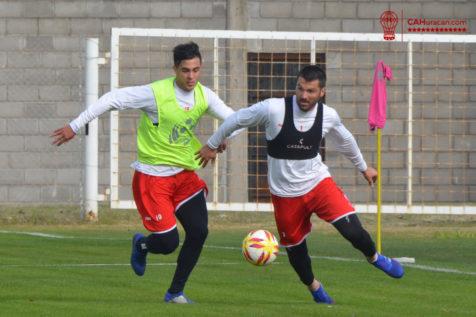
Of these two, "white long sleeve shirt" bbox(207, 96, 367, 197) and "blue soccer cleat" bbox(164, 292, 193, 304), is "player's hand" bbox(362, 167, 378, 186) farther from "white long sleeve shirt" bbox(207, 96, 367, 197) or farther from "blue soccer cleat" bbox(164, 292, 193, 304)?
"blue soccer cleat" bbox(164, 292, 193, 304)

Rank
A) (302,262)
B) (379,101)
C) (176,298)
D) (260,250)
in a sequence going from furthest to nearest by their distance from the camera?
(379,101) < (260,250) < (302,262) < (176,298)

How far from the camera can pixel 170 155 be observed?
12.1 m

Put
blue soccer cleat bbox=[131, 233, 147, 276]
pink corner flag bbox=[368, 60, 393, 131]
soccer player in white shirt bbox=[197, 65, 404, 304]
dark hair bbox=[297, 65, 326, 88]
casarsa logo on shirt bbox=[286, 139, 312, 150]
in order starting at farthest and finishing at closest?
pink corner flag bbox=[368, 60, 393, 131] → blue soccer cleat bbox=[131, 233, 147, 276] → casarsa logo on shirt bbox=[286, 139, 312, 150] → soccer player in white shirt bbox=[197, 65, 404, 304] → dark hair bbox=[297, 65, 326, 88]

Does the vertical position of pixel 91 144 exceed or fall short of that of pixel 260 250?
it exceeds it

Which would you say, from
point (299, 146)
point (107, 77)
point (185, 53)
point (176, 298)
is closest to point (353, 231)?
point (299, 146)

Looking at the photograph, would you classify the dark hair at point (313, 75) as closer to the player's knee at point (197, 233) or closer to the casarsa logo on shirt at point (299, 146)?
the casarsa logo on shirt at point (299, 146)

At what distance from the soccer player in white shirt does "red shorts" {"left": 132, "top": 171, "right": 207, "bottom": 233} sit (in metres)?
0.33

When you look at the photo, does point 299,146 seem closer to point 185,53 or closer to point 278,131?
point 278,131

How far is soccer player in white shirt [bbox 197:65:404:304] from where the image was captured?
1167cm

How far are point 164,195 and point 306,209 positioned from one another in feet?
3.94

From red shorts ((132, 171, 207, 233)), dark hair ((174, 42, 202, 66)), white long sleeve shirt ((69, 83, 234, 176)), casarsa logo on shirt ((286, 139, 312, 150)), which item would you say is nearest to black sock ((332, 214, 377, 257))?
casarsa logo on shirt ((286, 139, 312, 150))

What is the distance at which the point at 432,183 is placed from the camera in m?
24.9

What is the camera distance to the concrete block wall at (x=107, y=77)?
2492cm

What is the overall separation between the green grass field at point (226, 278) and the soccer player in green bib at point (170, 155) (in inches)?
24.1
